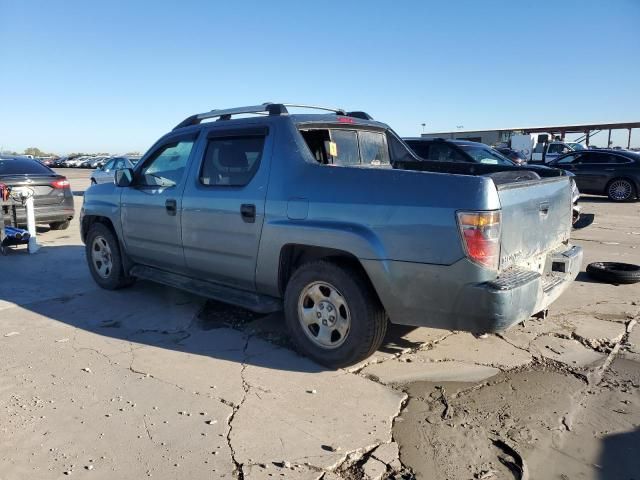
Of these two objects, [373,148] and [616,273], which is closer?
[373,148]

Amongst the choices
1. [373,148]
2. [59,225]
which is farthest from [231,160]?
[59,225]

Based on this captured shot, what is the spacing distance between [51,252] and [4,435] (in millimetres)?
6219

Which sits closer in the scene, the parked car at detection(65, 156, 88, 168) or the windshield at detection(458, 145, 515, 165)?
the windshield at detection(458, 145, 515, 165)

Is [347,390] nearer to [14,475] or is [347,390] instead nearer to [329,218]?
[329,218]

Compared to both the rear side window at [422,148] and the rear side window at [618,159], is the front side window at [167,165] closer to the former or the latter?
the rear side window at [422,148]

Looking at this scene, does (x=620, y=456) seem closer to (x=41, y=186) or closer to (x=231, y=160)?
(x=231, y=160)

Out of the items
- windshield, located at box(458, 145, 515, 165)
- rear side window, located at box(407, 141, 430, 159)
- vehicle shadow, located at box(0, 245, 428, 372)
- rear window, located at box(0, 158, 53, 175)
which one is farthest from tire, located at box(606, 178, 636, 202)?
rear window, located at box(0, 158, 53, 175)

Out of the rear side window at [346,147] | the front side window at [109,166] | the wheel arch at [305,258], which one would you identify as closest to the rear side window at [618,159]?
the rear side window at [346,147]

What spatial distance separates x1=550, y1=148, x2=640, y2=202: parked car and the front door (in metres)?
14.6

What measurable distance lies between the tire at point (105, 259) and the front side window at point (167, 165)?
903 mm

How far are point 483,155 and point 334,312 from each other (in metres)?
8.18

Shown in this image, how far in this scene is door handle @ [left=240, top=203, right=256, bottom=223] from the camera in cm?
423

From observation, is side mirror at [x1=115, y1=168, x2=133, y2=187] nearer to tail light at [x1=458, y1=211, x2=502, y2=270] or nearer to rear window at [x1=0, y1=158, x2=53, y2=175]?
tail light at [x1=458, y1=211, x2=502, y2=270]

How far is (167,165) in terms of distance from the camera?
5320 millimetres
